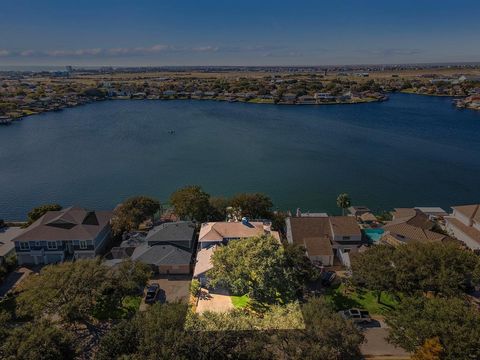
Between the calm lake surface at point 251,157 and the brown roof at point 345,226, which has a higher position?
the brown roof at point 345,226

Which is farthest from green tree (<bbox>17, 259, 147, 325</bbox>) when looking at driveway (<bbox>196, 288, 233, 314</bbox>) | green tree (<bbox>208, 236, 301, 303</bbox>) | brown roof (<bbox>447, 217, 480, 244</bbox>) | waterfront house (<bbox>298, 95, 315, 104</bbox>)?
waterfront house (<bbox>298, 95, 315, 104</bbox>)

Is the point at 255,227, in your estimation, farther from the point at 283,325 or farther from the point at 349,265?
the point at 283,325

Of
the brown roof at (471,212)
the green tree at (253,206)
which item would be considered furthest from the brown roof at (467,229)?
the green tree at (253,206)

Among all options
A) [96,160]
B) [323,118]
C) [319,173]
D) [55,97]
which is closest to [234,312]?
[319,173]

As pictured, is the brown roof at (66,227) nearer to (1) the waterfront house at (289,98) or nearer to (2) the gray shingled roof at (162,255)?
(2) the gray shingled roof at (162,255)

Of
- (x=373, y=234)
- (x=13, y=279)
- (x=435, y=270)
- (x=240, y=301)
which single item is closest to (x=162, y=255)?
(x=240, y=301)
